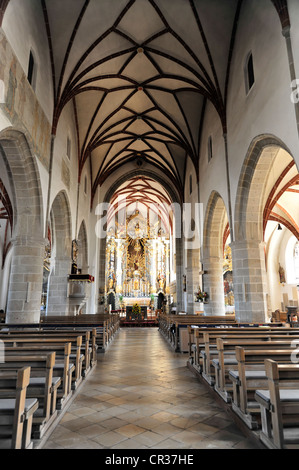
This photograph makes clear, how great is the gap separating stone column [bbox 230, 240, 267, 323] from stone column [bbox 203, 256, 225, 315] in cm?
383

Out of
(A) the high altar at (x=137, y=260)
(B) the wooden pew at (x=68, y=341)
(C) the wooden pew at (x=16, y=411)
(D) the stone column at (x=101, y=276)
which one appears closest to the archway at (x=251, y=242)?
(B) the wooden pew at (x=68, y=341)

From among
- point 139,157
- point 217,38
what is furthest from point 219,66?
point 139,157

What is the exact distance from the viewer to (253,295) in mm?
10047

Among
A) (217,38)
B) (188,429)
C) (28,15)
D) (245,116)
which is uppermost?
(217,38)

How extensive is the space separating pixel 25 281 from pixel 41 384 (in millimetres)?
6773

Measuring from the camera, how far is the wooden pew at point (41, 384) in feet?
11.7

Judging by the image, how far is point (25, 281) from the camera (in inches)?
391

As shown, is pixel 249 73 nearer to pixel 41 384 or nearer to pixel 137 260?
pixel 41 384

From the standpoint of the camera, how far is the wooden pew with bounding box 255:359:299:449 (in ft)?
9.47

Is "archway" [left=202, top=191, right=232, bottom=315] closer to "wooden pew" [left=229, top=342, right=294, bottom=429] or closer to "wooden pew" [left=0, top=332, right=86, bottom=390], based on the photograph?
"wooden pew" [left=0, top=332, right=86, bottom=390]

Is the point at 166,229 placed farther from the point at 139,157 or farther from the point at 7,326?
the point at 7,326

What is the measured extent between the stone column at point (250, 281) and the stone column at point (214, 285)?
3.83 m
